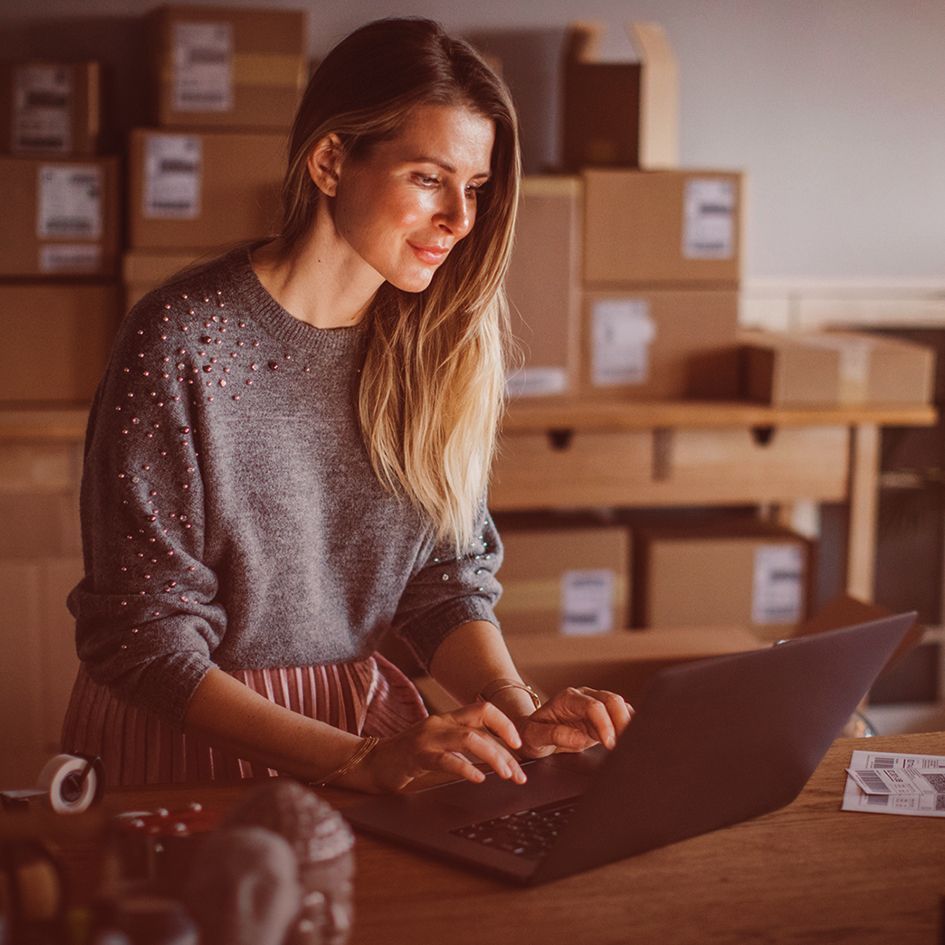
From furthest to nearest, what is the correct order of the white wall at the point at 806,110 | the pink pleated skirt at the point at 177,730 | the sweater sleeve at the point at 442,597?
1. the white wall at the point at 806,110
2. the sweater sleeve at the point at 442,597
3. the pink pleated skirt at the point at 177,730

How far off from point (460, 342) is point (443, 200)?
0.20 m

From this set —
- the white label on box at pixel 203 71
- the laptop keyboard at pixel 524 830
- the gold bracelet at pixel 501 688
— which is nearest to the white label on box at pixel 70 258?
the white label on box at pixel 203 71

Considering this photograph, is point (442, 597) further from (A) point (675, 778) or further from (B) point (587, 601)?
(B) point (587, 601)

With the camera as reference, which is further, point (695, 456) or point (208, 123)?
point (695, 456)

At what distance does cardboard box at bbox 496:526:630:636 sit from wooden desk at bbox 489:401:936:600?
0.09 m

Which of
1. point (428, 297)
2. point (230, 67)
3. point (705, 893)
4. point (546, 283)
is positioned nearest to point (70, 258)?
point (230, 67)

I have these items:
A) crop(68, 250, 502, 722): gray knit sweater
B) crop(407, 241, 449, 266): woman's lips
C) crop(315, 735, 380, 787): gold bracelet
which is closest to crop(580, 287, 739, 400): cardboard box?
crop(68, 250, 502, 722): gray knit sweater

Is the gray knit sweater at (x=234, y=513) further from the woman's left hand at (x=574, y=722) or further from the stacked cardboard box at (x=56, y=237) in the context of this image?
the stacked cardboard box at (x=56, y=237)

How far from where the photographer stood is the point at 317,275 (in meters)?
A: 1.41

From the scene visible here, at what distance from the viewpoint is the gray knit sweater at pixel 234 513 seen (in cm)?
128

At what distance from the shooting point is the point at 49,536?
2.61 m

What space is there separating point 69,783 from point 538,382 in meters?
1.82

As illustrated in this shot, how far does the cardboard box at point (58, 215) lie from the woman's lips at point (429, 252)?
5.00 feet

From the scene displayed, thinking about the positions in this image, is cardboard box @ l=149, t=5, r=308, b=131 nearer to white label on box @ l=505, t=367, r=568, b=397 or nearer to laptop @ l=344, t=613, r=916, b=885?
white label on box @ l=505, t=367, r=568, b=397
